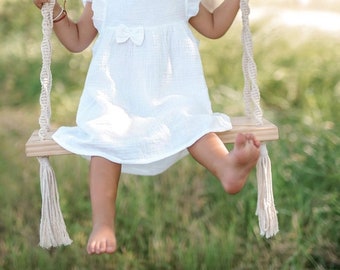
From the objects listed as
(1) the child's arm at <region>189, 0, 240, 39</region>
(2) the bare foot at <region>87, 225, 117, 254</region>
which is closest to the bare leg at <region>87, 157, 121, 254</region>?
(2) the bare foot at <region>87, 225, 117, 254</region>

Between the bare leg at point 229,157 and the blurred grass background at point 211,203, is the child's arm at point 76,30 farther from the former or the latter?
the blurred grass background at point 211,203

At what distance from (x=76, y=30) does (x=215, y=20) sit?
1.42 ft

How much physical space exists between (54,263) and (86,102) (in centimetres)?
133

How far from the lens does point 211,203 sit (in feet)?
12.7

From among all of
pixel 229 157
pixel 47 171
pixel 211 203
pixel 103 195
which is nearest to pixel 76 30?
pixel 47 171

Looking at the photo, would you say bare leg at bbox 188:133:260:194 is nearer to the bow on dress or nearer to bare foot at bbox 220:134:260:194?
bare foot at bbox 220:134:260:194

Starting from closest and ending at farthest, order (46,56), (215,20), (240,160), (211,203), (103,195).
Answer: (240,160) < (103,195) < (46,56) < (215,20) < (211,203)

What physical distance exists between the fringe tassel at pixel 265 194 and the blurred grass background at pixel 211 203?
1088 millimetres

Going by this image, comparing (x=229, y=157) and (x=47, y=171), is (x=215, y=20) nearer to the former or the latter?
(x=229, y=157)

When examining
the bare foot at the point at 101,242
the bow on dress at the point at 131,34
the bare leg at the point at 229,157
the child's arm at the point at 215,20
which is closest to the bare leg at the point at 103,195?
the bare foot at the point at 101,242

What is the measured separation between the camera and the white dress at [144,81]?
2414mm

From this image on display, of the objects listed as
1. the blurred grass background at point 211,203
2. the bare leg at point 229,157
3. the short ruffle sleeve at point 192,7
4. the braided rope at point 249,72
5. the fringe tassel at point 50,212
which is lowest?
the blurred grass background at point 211,203

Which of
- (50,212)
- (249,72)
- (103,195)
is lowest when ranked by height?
(50,212)

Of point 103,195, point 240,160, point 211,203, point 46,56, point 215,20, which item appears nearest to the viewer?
point 240,160
